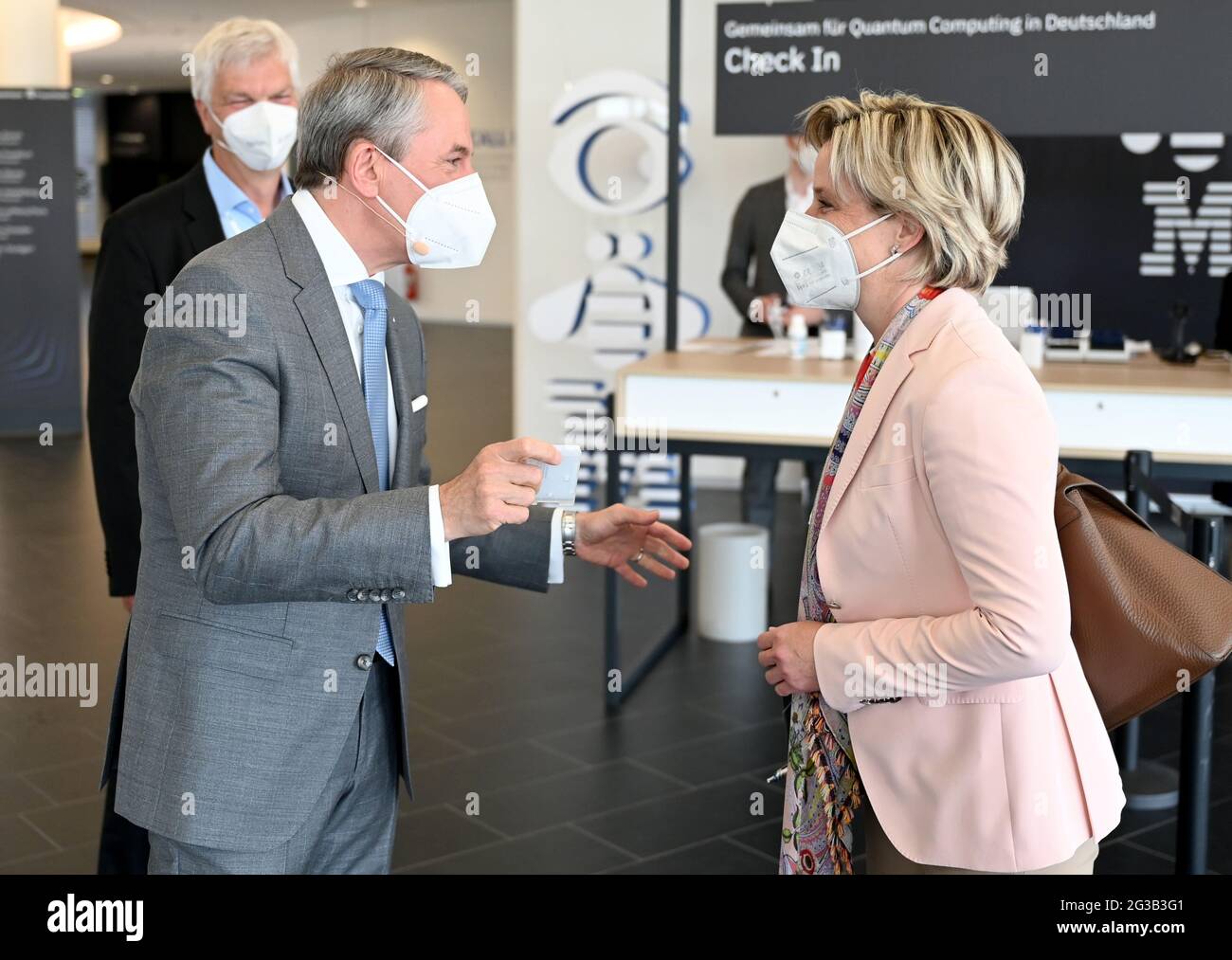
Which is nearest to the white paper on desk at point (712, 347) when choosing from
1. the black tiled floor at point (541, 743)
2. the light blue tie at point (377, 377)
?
the black tiled floor at point (541, 743)

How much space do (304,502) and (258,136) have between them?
170 centimetres

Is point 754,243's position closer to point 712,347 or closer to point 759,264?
point 759,264

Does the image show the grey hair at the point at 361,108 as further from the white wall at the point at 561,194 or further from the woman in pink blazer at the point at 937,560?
the white wall at the point at 561,194

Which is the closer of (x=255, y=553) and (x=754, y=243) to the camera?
(x=255, y=553)

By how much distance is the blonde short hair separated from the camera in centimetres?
184

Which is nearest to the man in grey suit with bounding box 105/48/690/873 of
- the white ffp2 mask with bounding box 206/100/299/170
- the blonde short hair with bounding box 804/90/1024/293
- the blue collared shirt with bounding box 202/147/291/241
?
the blonde short hair with bounding box 804/90/1024/293

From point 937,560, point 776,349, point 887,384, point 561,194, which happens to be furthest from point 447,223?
point 561,194

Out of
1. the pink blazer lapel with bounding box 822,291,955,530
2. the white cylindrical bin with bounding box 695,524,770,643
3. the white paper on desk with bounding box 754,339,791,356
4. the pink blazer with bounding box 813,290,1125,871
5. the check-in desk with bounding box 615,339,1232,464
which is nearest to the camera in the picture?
the pink blazer with bounding box 813,290,1125,871

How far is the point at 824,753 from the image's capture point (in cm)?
200

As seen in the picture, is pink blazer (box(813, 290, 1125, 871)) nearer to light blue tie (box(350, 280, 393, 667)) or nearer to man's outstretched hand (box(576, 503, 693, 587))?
man's outstretched hand (box(576, 503, 693, 587))

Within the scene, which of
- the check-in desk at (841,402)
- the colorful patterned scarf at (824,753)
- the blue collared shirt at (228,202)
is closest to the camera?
the colorful patterned scarf at (824,753)

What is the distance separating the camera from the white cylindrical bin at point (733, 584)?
546 cm

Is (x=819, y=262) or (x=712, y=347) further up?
(x=819, y=262)
